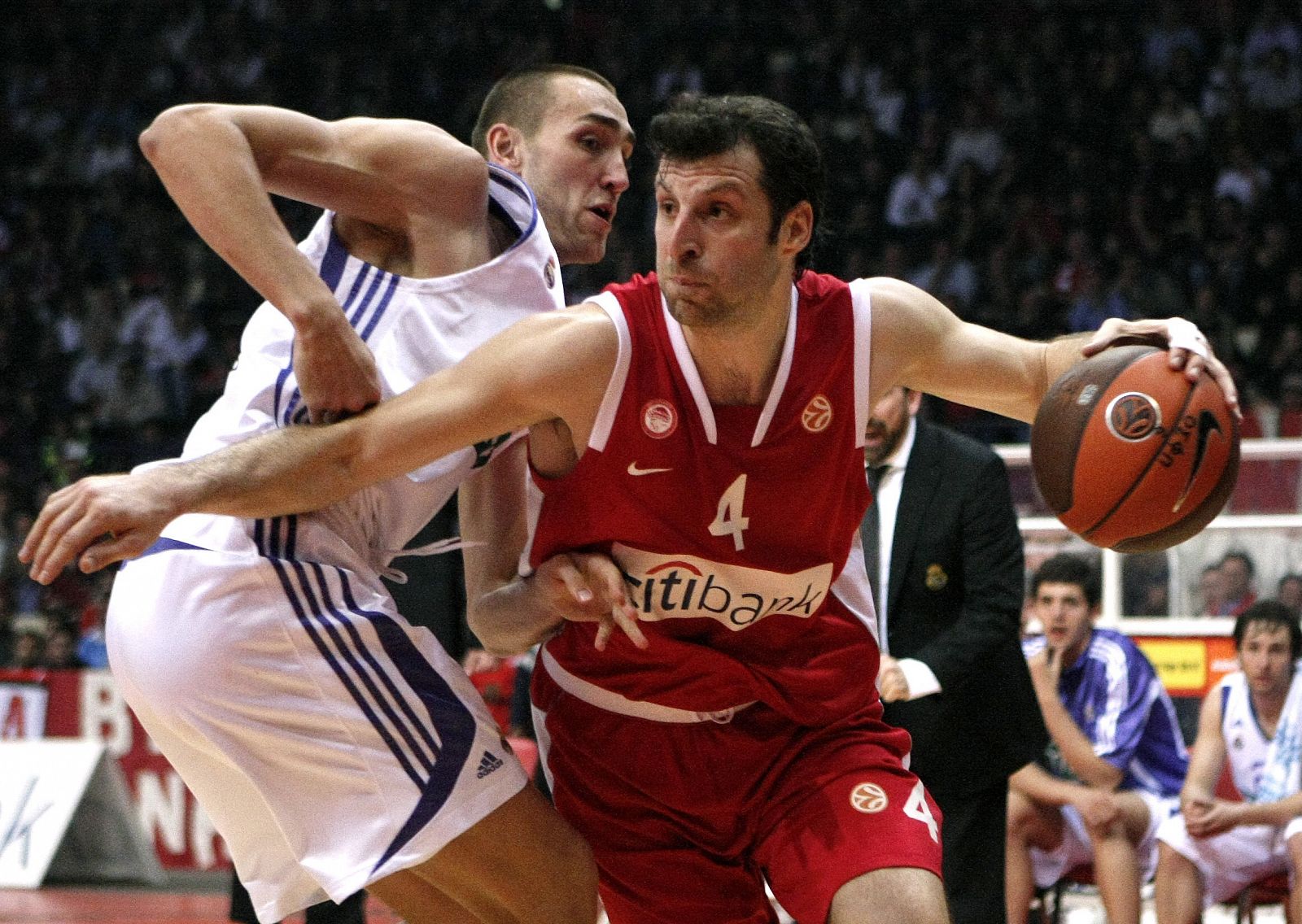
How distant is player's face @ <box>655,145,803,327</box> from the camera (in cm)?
274

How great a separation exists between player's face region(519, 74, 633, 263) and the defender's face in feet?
1.75

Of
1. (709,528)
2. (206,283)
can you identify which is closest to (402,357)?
(709,528)

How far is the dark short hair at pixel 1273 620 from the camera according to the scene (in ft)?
18.7

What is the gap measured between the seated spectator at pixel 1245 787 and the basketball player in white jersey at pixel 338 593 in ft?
10.9

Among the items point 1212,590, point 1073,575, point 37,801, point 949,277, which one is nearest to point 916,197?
point 949,277

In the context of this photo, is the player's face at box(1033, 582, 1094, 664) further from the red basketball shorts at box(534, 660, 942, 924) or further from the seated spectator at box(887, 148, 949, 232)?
the seated spectator at box(887, 148, 949, 232)

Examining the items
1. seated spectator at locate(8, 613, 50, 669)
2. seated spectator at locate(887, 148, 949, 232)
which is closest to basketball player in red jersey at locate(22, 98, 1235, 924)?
seated spectator at locate(8, 613, 50, 669)

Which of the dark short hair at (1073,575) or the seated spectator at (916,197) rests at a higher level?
the seated spectator at (916,197)

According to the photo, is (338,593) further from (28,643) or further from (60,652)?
(28,643)

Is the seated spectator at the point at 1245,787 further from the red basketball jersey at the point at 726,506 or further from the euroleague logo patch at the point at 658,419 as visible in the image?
the euroleague logo patch at the point at 658,419

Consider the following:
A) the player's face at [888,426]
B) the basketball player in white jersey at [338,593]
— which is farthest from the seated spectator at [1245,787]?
the basketball player in white jersey at [338,593]

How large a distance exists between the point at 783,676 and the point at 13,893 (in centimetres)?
593

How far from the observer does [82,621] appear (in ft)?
35.6

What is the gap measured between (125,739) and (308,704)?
657cm
